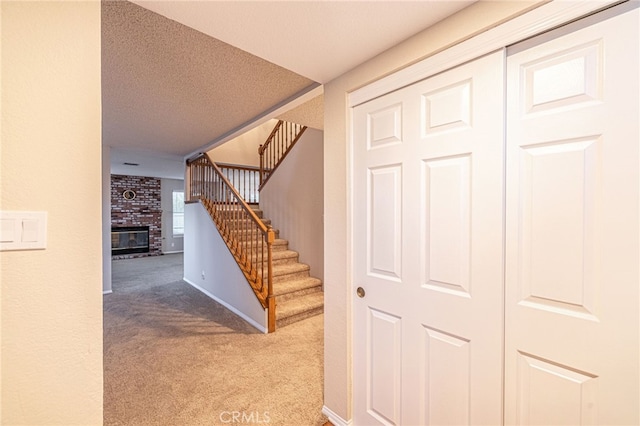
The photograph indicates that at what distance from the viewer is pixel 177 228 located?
909 cm

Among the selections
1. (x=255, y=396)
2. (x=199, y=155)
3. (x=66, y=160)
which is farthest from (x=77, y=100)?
(x=199, y=155)

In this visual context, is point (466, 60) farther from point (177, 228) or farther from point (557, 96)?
point (177, 228)

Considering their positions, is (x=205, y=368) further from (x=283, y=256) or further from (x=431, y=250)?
(x=431, y=250)

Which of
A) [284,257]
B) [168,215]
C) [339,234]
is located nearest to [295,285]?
[284,257]

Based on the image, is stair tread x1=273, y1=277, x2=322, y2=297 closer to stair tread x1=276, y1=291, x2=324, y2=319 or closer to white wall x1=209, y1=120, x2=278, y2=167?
stair tread x1=276, y1=291, x2=324, y2=319

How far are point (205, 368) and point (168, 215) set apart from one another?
7.80 metres

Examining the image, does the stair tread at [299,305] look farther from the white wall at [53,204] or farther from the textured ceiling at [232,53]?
the white wall at [53,204]

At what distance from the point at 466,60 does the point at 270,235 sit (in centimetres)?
239

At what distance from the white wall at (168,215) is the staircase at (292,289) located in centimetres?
618

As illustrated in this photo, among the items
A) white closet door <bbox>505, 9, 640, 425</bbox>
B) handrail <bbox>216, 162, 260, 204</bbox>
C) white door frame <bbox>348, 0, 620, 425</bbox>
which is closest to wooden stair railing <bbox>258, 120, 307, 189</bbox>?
handrail <bbox>216, 162, 260, 204</bbox>

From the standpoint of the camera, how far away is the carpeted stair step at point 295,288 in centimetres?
344

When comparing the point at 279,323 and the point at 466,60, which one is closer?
the point at 466,60

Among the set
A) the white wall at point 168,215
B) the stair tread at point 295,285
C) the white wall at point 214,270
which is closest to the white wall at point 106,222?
the white wall at point 214,270

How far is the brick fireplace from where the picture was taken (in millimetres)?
7805
